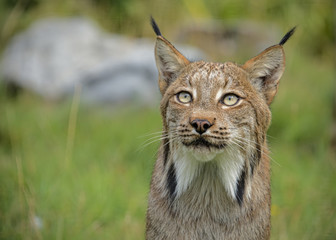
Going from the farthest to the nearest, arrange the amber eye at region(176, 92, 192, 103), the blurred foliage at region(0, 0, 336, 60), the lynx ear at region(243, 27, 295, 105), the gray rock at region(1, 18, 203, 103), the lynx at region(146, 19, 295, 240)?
the blurred foliage at region(0, 0, 336, 60) < the gray rock at region(1, 18, 203, 103) < the lynx ear at region(243, 27, 295, 105) < the amber eye at region(176, 92, 192, 103) < the lynx at region(146, 19, 295, 240)

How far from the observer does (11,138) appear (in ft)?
20.9

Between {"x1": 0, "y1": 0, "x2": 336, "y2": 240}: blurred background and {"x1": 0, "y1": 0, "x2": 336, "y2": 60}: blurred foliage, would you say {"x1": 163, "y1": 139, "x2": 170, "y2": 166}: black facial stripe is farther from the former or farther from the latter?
{"x1": 0, "y1": 0, "x2": 336, "y2": 60}: blurred foliage

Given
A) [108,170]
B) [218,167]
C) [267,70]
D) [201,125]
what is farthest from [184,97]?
[108,170]

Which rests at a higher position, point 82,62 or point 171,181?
point 82,62

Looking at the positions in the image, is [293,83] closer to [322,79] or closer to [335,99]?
[322,79]

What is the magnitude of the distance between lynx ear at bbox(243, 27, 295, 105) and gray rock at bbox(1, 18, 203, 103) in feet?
15.5

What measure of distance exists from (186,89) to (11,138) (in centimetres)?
375

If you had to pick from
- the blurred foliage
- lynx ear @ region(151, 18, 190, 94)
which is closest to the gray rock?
the blurred foliage

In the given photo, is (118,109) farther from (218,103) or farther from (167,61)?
(218,103)

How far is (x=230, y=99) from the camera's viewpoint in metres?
3.22

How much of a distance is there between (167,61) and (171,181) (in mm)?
849

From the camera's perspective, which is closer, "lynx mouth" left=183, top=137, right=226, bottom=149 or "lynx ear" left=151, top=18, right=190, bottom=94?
"lynx mouth" left=183, top=137, right=226, bottom=149

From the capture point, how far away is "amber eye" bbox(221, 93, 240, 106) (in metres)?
3.20

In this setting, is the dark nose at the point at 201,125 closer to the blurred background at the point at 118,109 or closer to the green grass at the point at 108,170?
the green grass at the point at 108,170
